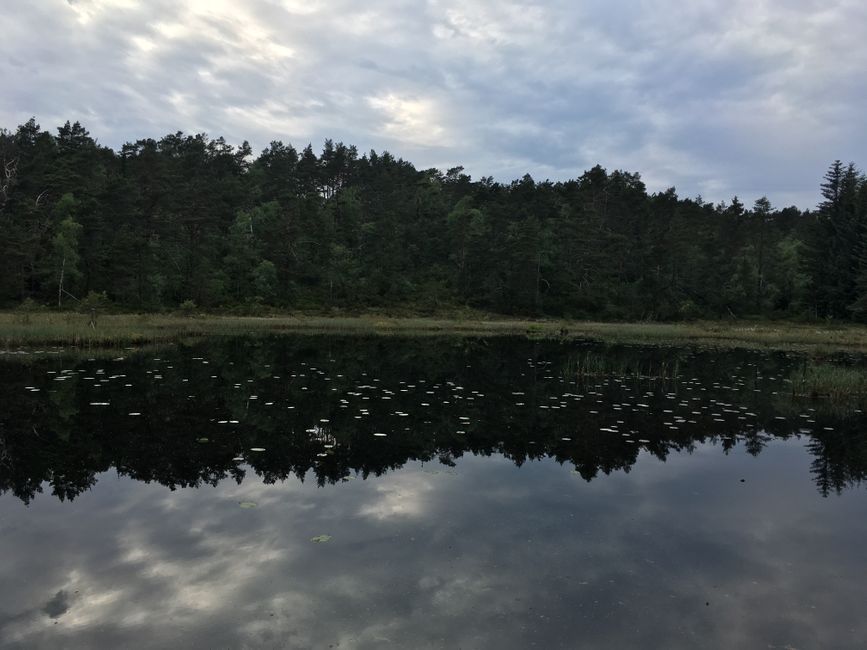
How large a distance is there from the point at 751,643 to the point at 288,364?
23340 mm

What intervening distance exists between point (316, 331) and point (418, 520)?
140 ft

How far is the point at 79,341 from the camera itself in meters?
31.9

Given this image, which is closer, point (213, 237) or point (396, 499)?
point (396, 499)

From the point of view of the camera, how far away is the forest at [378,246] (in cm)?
6669

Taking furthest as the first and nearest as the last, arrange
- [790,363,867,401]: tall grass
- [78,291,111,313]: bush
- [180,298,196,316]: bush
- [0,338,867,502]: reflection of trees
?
[180,298,196,316]: bush
[78,291,111,313]: bush
[790,363,867,401]: tall grass
[0,338,867,502]: reflection of trees

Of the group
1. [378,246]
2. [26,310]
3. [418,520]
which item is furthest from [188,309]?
[418,520]

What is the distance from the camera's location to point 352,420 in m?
15.5

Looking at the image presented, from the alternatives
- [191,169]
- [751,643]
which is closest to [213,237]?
[191,169]

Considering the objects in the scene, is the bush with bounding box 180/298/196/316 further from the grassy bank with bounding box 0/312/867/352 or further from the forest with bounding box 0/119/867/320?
the grassy bank with bounding box 0/312/867/352

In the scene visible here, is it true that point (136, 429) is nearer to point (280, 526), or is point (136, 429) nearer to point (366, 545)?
point (280, 526)

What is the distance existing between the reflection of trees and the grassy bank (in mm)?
8846

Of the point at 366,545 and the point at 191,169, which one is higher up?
the point at 191,169

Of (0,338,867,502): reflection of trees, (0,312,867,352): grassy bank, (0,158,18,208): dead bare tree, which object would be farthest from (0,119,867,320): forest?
(0,338,867,502): reflection of trees

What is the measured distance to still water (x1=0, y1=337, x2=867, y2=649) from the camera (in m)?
6.16
